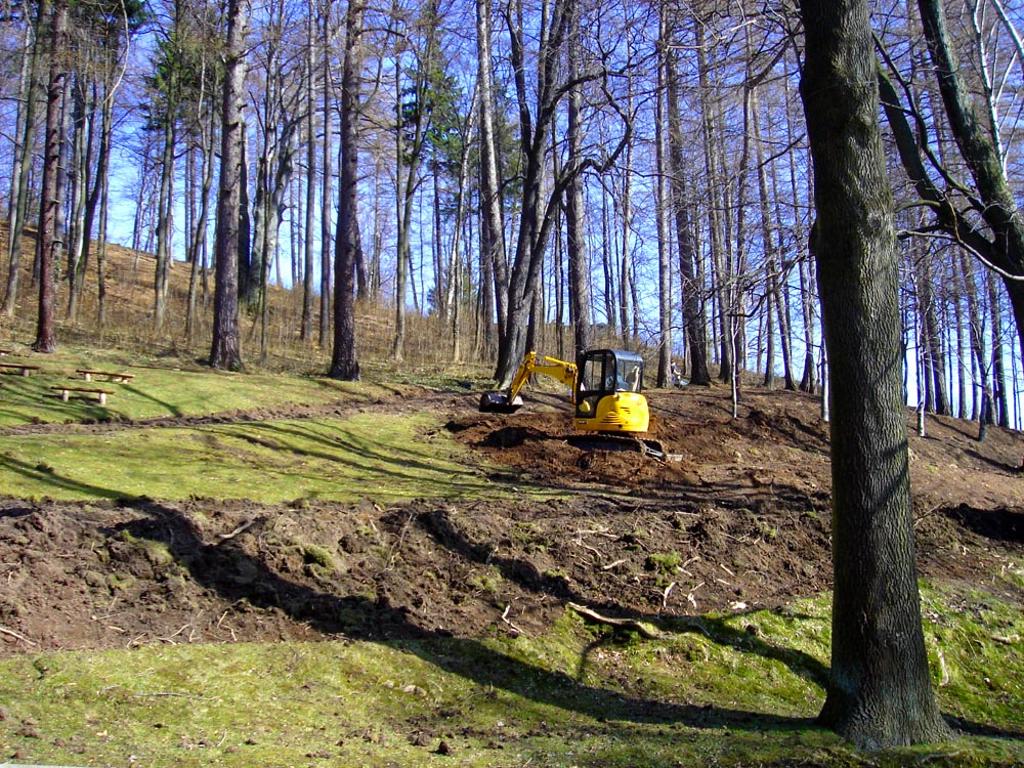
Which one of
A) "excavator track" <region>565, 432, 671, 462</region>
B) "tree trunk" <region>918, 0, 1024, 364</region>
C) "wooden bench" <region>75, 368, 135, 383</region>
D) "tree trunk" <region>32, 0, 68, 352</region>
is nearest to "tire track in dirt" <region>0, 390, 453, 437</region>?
"wooden bench" <region>75, 368, 135, 383</region>

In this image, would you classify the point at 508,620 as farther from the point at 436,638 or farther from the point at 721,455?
the point at 721,455

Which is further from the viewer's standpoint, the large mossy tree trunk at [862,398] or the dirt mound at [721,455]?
the dirt mound at [721,455]

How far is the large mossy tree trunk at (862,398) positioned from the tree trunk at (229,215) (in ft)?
51.8

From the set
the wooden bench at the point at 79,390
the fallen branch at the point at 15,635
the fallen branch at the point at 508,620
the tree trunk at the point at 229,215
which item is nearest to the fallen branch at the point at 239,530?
the fallen branch at the point at 15,635

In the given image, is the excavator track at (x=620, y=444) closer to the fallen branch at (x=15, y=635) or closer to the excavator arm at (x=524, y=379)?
the excavator arm at (x=524, y=379)

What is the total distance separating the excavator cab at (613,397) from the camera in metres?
15.1

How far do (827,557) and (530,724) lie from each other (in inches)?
199

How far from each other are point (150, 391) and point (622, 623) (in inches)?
457

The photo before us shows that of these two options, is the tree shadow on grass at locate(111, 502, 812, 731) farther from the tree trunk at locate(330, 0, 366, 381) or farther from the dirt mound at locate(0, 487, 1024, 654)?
the tree trunk at locate(330, 0, 366, 381)

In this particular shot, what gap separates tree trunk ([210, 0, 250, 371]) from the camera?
63.0 ft

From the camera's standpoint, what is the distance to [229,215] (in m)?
19.4

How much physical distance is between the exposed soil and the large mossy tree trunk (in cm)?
225

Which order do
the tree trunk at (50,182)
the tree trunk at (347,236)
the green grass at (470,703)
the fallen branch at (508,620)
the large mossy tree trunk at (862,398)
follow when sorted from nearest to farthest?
the green grass at (470,703)
the large mossy tree trunk at (862,398)
the fallen branch at (508,620)
the tree trunk at (50,182)
the tree trunk at (347,236)

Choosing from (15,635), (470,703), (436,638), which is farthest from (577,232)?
(15,635)
